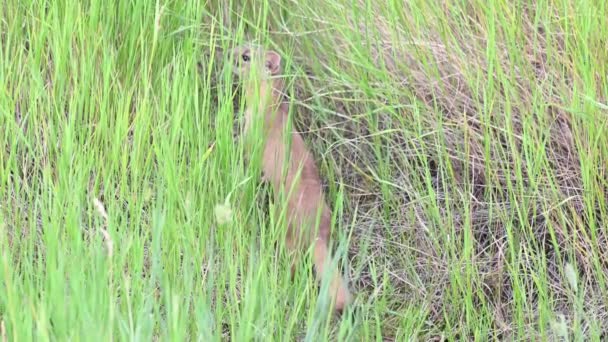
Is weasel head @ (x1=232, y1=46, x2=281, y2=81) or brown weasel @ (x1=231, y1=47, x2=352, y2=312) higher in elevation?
weasel head @ (x1=232, y1=46, x2=281, y2=81)

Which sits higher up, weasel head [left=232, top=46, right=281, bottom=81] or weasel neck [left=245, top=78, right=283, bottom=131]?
weasel head [left=232, top=46, right=281, bottom=81]

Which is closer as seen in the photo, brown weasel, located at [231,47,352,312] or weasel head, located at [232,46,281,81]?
brown weasel, located at [231,47,352,312]

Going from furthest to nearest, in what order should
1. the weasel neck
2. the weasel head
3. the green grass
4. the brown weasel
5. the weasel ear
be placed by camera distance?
1. the weasel ear
2. the weasel head
3. the weasel neck
4. the brown weasel
5. the green grass

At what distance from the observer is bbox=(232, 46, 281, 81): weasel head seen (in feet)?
9.95

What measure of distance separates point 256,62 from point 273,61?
7.9 inches

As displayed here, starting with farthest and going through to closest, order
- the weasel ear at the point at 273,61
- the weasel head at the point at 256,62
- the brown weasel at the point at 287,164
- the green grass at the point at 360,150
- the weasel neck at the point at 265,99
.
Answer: the weasel ear at the point at 273,61 → the weasel head at the point at 256,62 → the weasel neck at the point at 265,99 → the brown weasel at the point at 287,164 → the green grass at the point at 360,150

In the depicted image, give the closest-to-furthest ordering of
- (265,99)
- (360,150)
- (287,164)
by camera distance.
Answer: (287,164)
(265,99)
(360,150)

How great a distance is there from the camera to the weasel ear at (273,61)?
320 centimetres

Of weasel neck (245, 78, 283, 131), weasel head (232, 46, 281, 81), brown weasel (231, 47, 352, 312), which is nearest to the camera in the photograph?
brown weasel (231, 47, 352, 312)

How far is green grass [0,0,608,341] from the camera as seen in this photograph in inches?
100.0

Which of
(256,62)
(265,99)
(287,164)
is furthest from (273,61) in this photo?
(287,164)

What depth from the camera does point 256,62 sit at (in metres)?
3.02

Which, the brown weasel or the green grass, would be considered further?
the brown weasel

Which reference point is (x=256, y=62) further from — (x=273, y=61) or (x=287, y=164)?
(x=287, y=164)
